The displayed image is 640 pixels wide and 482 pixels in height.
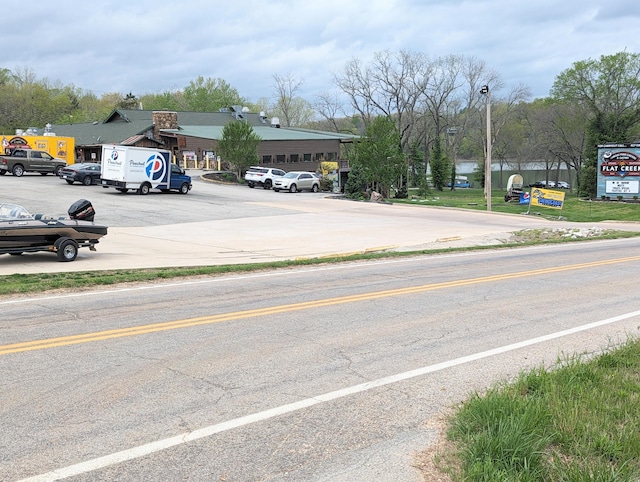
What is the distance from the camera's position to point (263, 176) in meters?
51.9

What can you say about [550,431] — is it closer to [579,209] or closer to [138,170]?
[138,170]

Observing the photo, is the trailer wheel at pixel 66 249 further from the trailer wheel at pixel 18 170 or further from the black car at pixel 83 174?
the trailer wheel at pixel 18 170

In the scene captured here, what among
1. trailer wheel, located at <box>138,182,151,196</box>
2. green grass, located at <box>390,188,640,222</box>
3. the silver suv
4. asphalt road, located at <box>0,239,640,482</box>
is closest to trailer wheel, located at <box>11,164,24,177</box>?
trailer wheel, located at <box>138,182,151,196</box>

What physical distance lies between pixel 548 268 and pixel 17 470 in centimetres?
1436

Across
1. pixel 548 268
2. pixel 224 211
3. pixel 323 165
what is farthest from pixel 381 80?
pixel 548 268

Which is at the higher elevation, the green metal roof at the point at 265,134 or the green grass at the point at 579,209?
the green metal roof at the point at 265,134

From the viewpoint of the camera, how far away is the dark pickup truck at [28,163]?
47.2 metres

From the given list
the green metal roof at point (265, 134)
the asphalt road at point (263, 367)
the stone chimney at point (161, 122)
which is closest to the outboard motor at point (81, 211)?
the asphalt road at point (263, 367)

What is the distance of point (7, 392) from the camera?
572 cm

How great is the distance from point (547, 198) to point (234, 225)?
2480cm

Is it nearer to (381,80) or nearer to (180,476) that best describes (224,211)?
(180,476)

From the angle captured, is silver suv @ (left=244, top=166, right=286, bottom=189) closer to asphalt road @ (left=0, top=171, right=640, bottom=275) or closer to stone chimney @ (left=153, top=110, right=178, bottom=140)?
asphalt road @ (left=0, top=171, right=640, bottom=275)

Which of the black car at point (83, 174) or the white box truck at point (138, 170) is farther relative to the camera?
the black car at point (83, 174)

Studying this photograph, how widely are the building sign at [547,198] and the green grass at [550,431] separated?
3925cm
